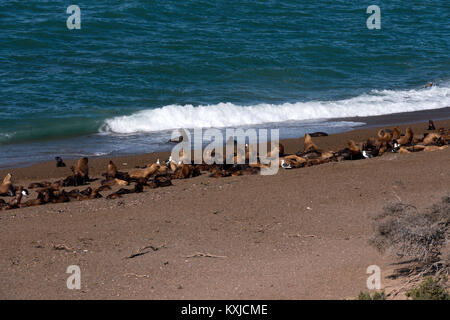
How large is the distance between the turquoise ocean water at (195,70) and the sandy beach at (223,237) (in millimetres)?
4639

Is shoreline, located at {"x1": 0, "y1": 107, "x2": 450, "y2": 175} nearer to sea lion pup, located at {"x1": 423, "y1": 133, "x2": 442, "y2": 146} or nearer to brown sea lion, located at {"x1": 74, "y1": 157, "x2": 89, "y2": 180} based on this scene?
brown sea lion, located at {"x1": 74, "y1": 157, "x2": 89, "y2": 180}

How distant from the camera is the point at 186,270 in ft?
21.2

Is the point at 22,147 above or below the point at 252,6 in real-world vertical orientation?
below

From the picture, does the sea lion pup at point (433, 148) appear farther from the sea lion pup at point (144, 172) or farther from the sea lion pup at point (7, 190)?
the sea lion pup at point (7, 190)

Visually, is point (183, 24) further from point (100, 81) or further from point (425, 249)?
point (425, 249)

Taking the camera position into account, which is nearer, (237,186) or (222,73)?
(237,186)

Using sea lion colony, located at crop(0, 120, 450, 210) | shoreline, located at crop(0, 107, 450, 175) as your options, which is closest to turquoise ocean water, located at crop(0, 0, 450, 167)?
shoreline, located at crop(0, 107, 450, 175)

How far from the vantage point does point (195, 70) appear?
2003cm

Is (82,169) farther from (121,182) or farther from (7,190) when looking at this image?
(7,190)

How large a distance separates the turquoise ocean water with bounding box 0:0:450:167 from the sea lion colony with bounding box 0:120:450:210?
2498mm

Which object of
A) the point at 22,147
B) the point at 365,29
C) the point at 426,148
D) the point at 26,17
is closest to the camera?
the point at 426,148

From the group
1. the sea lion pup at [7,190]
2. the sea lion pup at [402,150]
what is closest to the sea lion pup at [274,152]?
the sea lion pup at [402,150]

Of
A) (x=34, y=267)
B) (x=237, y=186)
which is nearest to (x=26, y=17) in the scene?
(x=237, y=186)

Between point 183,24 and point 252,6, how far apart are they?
412cm
